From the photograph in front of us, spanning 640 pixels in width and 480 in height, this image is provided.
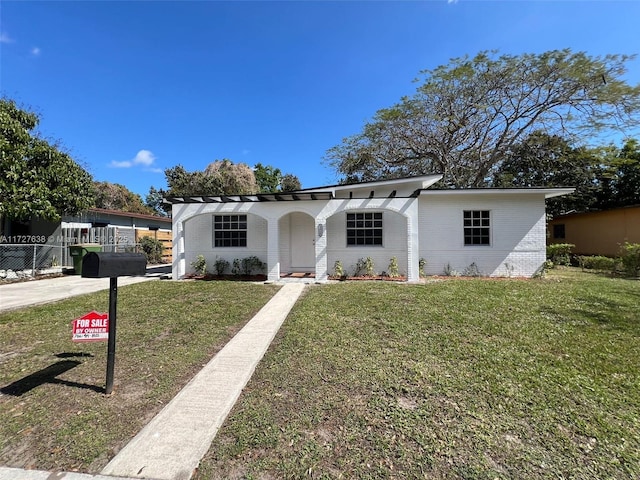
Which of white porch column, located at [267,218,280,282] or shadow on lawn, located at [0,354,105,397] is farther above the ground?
white porch column, located at [267,218,280,282]

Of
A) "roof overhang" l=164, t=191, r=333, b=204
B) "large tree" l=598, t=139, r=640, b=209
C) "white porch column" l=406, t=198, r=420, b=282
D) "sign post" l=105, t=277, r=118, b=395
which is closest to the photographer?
"sign post" l=105, t=277, r=118, b=395

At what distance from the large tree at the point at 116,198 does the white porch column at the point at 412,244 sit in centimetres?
3964

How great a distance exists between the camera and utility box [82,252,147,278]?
275 centimetres

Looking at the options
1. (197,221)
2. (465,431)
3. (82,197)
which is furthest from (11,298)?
(465,431)

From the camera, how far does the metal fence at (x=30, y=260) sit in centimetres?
1142

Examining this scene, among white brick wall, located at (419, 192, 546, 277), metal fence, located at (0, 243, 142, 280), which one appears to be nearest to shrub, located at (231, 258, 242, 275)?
white brick wall, located at (419, 192, 546, 277)

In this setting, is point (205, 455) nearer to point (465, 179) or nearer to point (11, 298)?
point (11, 298)

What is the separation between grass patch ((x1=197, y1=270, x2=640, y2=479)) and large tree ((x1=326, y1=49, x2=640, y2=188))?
16439mm

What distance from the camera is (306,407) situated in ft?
9.30

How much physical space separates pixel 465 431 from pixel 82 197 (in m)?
15.8

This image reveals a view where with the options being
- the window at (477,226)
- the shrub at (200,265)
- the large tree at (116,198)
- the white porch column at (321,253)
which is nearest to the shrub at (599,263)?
the window at (477,226)

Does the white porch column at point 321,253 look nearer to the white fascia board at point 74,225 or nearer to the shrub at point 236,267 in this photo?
the shrub at point 236,267

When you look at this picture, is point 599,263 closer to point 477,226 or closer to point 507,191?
point 507,191

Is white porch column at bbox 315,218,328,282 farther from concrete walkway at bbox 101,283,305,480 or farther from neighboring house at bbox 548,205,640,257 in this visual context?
neighboring house at bbox 548,205,640,257
